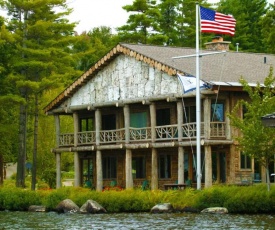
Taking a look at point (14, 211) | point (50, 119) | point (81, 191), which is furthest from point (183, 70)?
point (50, 119)

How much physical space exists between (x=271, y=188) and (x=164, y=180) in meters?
14.9

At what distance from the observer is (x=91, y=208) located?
4856cm

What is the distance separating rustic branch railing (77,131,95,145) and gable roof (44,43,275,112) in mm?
2839

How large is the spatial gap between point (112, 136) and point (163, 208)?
46.9 feet

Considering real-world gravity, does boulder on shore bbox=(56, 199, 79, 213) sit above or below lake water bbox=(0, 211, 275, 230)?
above

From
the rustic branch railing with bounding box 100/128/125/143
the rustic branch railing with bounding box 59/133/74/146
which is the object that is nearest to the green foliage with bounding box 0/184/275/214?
the rustic branch railing with bounding box 100/128/125/143

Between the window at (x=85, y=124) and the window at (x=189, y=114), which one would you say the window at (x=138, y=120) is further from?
the window at (x=85, y=124)

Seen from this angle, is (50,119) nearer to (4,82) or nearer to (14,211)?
(4,82)

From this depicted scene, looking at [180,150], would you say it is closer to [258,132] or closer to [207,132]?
[207,132]

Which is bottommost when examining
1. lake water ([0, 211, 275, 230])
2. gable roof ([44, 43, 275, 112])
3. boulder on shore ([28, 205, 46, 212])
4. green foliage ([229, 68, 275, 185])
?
lake water ([0, 211, 275, 230])

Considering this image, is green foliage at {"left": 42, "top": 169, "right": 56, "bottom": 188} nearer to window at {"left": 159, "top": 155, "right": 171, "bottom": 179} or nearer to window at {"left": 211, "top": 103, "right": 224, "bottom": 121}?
window at {"left": 159, "top": 155, "right": 171, "bottom": 179}

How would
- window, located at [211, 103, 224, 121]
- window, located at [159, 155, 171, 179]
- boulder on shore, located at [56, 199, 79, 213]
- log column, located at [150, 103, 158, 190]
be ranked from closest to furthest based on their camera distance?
boulder on shore, located at [56, 199, 79, 213] < window, located at [211, 103, 224, 121] < log column, located at [150, 103, 158, 190] < window, located at [159, 155, 171, 179]

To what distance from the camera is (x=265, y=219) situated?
134 feet

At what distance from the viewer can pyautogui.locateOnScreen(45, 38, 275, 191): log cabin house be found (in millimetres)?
54781
